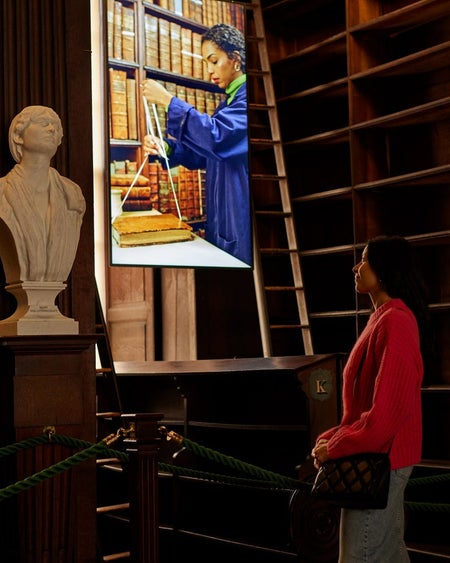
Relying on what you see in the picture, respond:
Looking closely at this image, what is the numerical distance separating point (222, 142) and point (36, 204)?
10.7 feet

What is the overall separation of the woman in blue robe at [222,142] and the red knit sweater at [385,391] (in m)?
3.54

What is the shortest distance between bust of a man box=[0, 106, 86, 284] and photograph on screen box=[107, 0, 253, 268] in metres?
2.58

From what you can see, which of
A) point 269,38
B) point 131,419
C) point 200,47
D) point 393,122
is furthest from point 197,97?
point 131,419

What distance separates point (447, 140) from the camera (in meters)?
5.95

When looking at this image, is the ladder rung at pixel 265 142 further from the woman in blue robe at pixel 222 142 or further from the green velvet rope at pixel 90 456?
the green velvet rope at pixel 90 456

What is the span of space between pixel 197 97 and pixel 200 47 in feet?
1.09

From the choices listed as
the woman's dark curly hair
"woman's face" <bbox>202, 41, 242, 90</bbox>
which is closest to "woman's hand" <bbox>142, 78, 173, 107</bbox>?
"woman's face" <bbox>202, 41, 242, 90</bbox>

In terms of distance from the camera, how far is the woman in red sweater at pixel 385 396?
2.79m

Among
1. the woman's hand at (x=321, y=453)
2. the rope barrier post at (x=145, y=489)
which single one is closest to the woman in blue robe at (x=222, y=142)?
the rope barrier post at (x=145, y=489)

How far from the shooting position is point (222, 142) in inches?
258

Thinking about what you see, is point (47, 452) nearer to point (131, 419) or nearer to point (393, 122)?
point (131, 419)

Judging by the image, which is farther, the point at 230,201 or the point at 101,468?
the point at 230,201

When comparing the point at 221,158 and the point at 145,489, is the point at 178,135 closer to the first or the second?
the point at 221,158

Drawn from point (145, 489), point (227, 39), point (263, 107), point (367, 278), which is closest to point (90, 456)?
point (145, 489)
